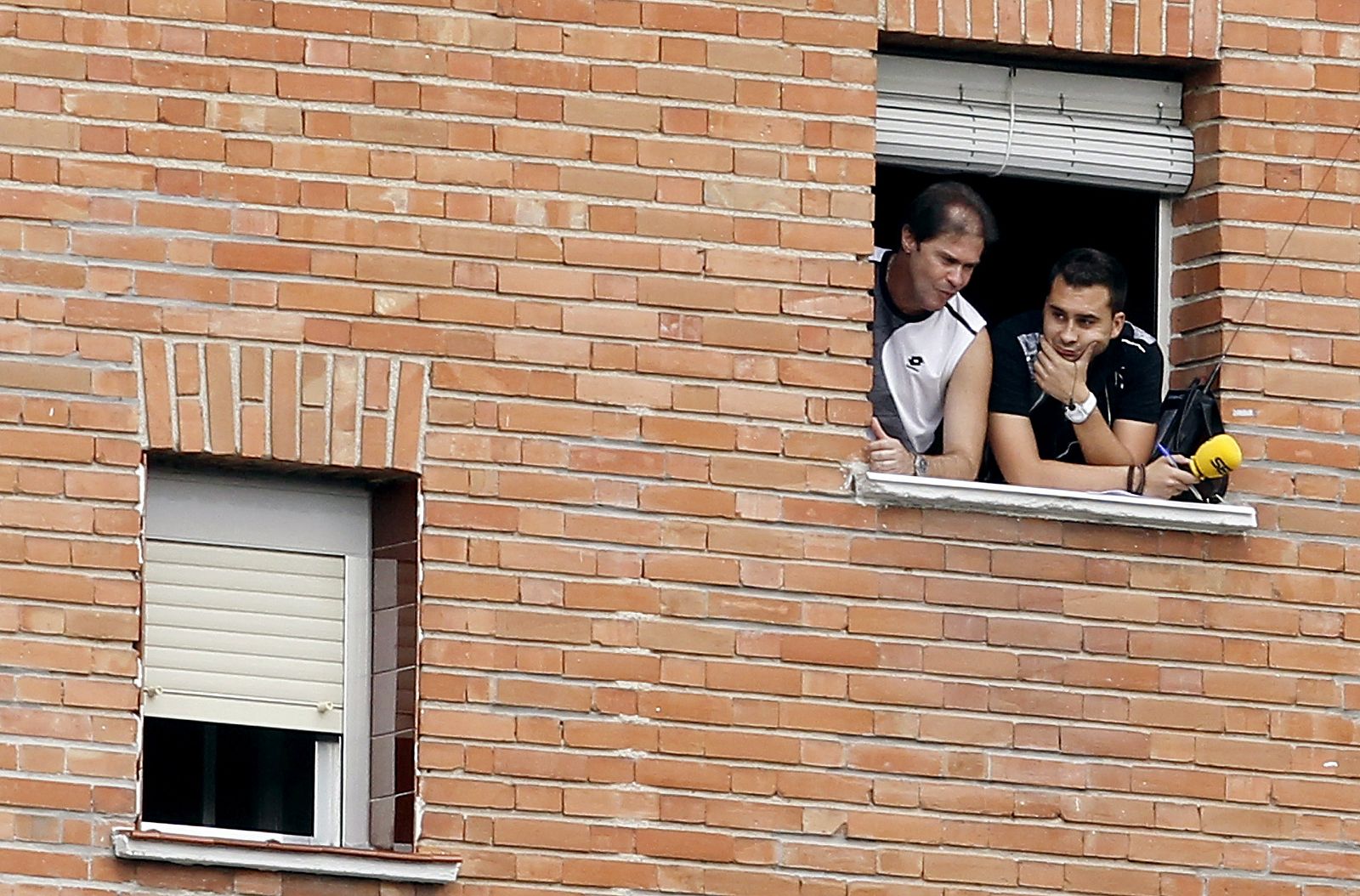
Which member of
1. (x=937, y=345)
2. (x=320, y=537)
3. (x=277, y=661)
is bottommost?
(x=277, y=661)

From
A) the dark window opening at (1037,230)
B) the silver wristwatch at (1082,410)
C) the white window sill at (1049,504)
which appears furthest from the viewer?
the dark window opening at (1037,230)

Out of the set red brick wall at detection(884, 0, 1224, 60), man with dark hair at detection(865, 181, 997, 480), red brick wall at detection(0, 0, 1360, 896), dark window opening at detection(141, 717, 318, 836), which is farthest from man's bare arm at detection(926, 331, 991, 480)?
dark window opening at detection(141, 717, 318, 836)

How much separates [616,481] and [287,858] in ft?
4.85

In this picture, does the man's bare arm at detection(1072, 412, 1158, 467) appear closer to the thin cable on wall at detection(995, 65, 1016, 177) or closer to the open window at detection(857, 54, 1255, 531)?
the open window at detection(857, 54, 1255, 531)

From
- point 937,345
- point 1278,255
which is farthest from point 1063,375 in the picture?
point 1278,255

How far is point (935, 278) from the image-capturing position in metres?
13.5

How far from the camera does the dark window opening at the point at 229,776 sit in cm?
1259

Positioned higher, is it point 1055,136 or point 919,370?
point 1055,136

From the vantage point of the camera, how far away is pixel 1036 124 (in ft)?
44.9

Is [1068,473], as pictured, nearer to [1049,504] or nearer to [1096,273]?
[1049,504]

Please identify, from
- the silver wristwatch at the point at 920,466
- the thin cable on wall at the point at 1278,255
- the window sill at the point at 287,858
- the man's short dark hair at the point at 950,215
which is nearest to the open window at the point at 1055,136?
the man's short dark hair at the point at 950,215

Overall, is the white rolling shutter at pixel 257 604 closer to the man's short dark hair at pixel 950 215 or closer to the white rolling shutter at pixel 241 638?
the white rolling shutter at pixel 241 638

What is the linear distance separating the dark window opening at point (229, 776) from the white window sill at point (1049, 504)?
1.84 metres

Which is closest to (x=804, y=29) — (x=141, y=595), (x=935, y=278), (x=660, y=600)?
(x=935, y=278)
